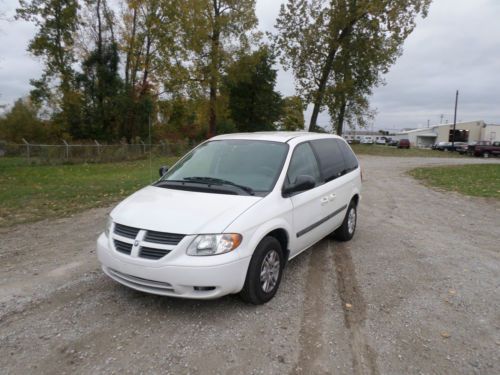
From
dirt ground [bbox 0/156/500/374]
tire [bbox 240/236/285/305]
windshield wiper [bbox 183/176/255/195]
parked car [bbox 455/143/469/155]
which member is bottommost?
dirt ground [bbox 0/156/500/374]

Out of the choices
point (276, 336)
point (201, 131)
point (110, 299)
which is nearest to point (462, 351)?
point (276, 336)

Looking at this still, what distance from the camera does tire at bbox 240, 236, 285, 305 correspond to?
3.58 meters

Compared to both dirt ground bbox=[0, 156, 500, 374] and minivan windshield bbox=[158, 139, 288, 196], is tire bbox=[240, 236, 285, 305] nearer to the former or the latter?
dirt ground bbox=[0, 156, 500, 374]

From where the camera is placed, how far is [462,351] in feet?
Answer: 10.2

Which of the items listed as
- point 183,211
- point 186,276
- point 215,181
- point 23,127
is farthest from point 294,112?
point 186,276

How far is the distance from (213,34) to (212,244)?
2895cm

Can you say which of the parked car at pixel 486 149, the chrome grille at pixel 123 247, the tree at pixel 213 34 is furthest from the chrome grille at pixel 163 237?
the parked car at pixel 486 149

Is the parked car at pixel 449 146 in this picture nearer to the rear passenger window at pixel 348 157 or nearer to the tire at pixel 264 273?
the rear passenger window at pixel 348 157

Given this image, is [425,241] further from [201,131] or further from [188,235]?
[201,131]

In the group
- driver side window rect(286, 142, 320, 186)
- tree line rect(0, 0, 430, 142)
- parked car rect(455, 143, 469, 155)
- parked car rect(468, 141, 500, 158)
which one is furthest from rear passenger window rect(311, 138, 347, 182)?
parked car rect(455, 143, 469, 155)

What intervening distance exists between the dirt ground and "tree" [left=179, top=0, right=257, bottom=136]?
25.5 m

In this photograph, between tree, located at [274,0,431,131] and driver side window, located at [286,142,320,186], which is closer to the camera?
driver side window, located at [286,142,320,186]

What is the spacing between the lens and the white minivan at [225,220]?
10.8 ft

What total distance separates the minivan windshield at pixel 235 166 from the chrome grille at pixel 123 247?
3.19ft
